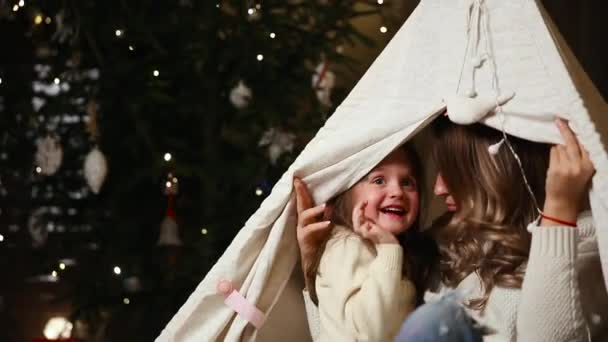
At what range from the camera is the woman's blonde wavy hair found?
1774mm

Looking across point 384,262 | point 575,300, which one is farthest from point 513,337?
point 384,262

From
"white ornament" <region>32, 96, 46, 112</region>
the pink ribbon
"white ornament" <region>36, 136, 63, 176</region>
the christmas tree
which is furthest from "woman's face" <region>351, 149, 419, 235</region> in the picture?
"white ornament" <region>32, 96, 46, 112</region>

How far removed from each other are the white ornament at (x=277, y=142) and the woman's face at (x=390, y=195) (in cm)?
106

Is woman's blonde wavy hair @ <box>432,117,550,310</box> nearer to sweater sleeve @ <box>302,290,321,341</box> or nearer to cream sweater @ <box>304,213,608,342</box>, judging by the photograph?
cream sweater @ <box>304,213,608,342</box>

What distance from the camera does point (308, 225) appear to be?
1.95m

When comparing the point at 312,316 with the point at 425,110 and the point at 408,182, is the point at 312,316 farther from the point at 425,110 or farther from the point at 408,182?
the point at 425,110

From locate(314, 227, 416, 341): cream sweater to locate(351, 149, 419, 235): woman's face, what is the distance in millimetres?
58

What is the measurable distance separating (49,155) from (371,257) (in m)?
1.38

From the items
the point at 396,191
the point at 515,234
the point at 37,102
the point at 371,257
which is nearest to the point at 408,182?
the point at 396,191

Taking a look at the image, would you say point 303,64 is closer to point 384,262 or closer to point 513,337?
point 384,262

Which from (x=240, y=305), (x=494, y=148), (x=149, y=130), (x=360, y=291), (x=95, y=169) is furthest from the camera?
(x=149, y=130)

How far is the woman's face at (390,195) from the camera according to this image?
6.39ft

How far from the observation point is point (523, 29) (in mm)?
1797

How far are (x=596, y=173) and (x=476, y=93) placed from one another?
10.2 inches
